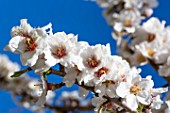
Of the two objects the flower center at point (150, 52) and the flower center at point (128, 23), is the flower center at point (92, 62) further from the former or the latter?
the flower center at point (128, 23)

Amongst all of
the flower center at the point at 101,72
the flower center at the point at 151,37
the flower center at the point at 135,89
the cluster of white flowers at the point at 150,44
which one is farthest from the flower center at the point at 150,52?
the flower center at the point at 101,72

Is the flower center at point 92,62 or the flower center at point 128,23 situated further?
the flower center at point 128,23

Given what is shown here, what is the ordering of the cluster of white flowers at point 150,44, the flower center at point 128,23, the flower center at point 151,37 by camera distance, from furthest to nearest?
the flower center at point 128,23 → the flower center at point 151,37 → the cluster of white flowers at point 150,44

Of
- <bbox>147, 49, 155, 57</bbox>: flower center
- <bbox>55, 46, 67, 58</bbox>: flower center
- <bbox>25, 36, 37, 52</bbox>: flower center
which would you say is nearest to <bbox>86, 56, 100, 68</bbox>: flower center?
<bbox>55, 46, 67, 58</bbox>: flower center

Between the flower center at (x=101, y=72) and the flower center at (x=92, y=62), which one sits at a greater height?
the flower center at (x=92, y=62)

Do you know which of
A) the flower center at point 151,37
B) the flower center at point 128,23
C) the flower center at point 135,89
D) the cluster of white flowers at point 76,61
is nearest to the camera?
the cluster of white flowers at point 76,61

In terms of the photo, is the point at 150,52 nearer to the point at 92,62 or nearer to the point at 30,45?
the point at 92,62

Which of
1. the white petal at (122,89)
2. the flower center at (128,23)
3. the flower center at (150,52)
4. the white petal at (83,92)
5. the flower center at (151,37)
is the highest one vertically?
the flower center at (128,23)
